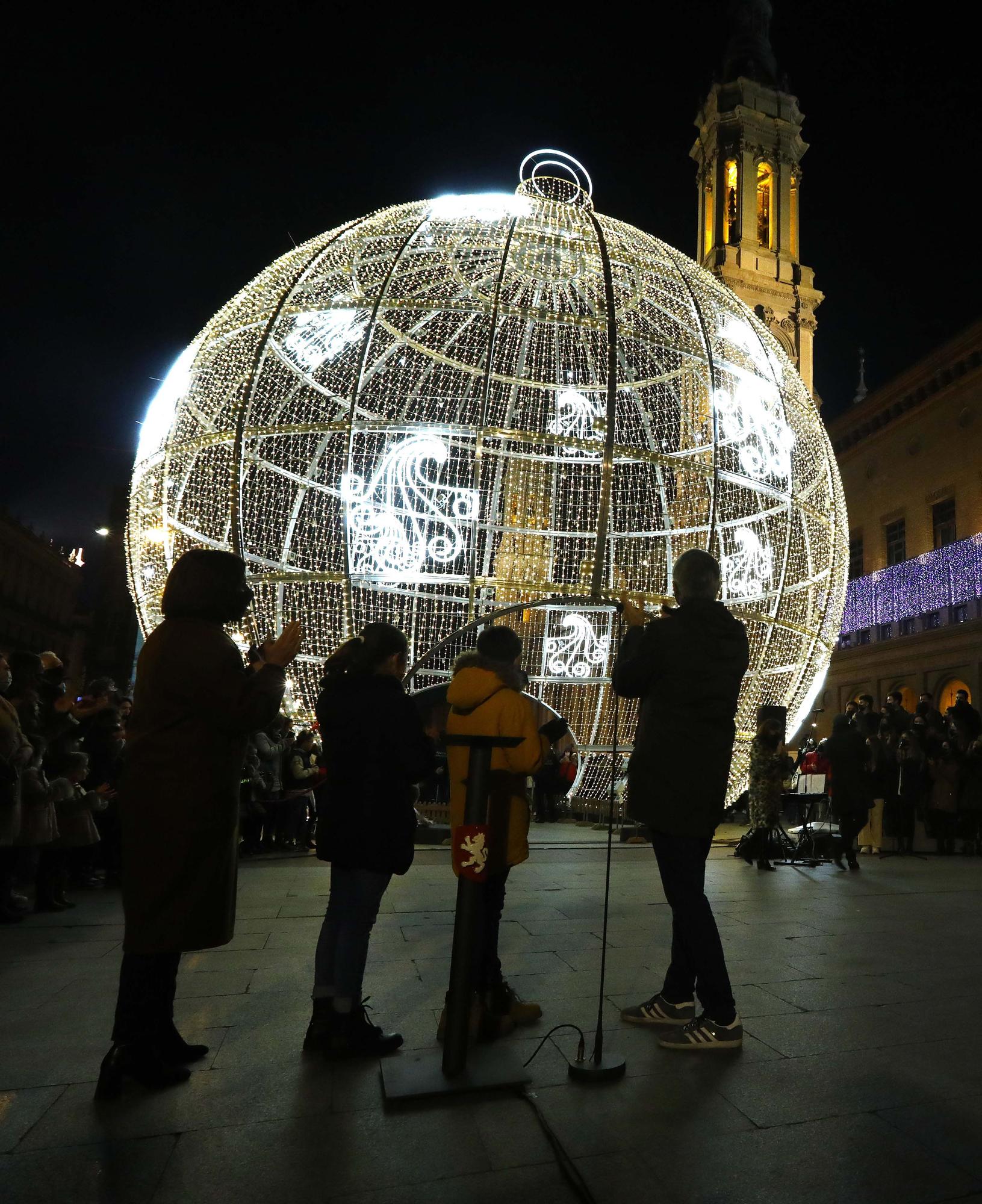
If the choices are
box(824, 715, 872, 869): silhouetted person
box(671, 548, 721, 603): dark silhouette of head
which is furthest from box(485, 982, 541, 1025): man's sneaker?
box(824, 715, 872, 869): silhouetted person

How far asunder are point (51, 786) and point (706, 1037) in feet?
13.3

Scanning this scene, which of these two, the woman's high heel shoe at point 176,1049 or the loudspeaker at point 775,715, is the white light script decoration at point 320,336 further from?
the loudspeaker at point 775,715

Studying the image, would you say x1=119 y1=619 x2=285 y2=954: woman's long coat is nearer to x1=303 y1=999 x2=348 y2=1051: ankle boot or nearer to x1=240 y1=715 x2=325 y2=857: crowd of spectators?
x1=303 y1=999 x2=348 y2=1051: ankle boot

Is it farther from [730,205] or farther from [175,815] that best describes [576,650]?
[730,205]

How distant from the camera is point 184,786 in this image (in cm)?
244

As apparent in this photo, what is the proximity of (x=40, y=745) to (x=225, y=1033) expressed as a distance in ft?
9.62

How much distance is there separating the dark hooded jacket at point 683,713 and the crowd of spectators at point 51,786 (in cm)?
250

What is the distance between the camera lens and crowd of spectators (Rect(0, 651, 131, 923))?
4.60 meters

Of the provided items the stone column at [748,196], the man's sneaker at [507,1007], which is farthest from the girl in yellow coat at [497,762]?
the stone column at [748,196]

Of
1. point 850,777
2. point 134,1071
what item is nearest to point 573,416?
point 850,777

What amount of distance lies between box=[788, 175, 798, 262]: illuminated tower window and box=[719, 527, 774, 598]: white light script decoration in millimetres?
34679

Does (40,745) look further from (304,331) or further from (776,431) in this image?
(776,431)

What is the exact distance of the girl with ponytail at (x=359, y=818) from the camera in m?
2.76

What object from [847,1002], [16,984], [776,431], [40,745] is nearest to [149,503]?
[40,745]
